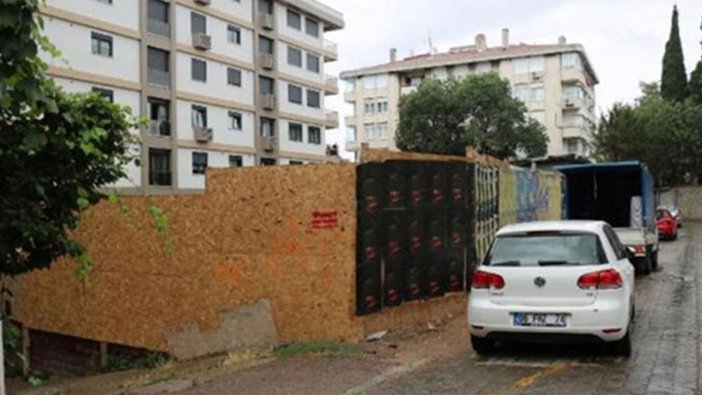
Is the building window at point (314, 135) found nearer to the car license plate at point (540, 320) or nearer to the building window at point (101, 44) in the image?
the building window at point (101, 44)

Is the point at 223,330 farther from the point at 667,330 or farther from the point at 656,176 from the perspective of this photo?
the point at 656,176

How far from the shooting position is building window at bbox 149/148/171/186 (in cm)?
4059

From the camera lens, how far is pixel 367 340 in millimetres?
10117

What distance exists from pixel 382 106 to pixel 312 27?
26.7m

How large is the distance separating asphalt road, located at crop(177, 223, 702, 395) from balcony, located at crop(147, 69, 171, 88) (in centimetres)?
3301

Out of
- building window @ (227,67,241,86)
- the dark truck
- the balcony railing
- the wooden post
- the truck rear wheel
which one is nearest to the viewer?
the wooden post

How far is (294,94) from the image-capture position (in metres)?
53.2

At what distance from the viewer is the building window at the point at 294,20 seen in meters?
53.0

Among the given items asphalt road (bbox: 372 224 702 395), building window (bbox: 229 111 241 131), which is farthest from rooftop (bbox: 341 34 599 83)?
asphalt road (bbox: 372 224 702 395)


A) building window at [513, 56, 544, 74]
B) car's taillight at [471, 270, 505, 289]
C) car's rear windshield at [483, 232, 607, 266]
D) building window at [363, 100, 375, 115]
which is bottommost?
car's taillight at [471, 270, 505, 289]

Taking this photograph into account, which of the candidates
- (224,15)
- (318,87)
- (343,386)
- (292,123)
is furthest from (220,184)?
(318,87)

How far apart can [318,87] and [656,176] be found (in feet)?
83.8

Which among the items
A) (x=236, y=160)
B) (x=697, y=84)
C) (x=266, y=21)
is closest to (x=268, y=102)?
(x=236, y=160)

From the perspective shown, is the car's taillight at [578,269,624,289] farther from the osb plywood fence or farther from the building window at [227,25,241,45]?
the building window at [227,25,241,45]
